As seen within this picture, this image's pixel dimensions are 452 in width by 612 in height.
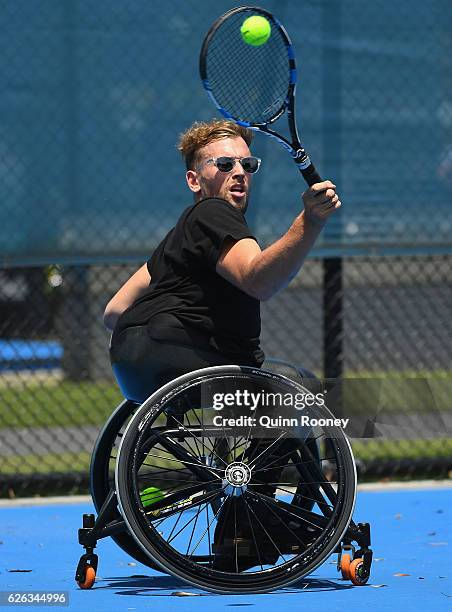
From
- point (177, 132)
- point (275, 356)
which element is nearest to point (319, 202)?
point (177, 132)

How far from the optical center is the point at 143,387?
3973mm

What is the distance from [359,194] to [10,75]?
1.70 meters

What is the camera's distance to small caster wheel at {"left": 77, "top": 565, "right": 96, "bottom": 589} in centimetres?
394

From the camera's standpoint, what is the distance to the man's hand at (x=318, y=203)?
3.66 meters

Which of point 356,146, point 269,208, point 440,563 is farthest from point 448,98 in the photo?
point 440,563

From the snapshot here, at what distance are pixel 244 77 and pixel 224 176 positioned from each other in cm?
52

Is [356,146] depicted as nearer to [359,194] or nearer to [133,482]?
[359,194]

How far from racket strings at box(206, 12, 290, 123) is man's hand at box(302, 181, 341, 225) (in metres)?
0.67

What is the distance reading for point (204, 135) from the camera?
169 inches

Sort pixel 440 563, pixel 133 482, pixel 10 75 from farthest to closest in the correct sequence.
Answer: pixel 10 75 < pixel 440 563 < pixel 133 482

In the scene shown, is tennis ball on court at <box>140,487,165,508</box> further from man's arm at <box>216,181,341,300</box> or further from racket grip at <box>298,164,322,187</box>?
racket grip at <box>298,164,322,187</box>

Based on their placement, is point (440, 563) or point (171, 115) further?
point (171, 115)

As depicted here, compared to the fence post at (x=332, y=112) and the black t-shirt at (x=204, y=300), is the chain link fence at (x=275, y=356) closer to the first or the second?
the fence post at (x=332, y=112)

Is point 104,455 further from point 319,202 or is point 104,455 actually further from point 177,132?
point 177,132
